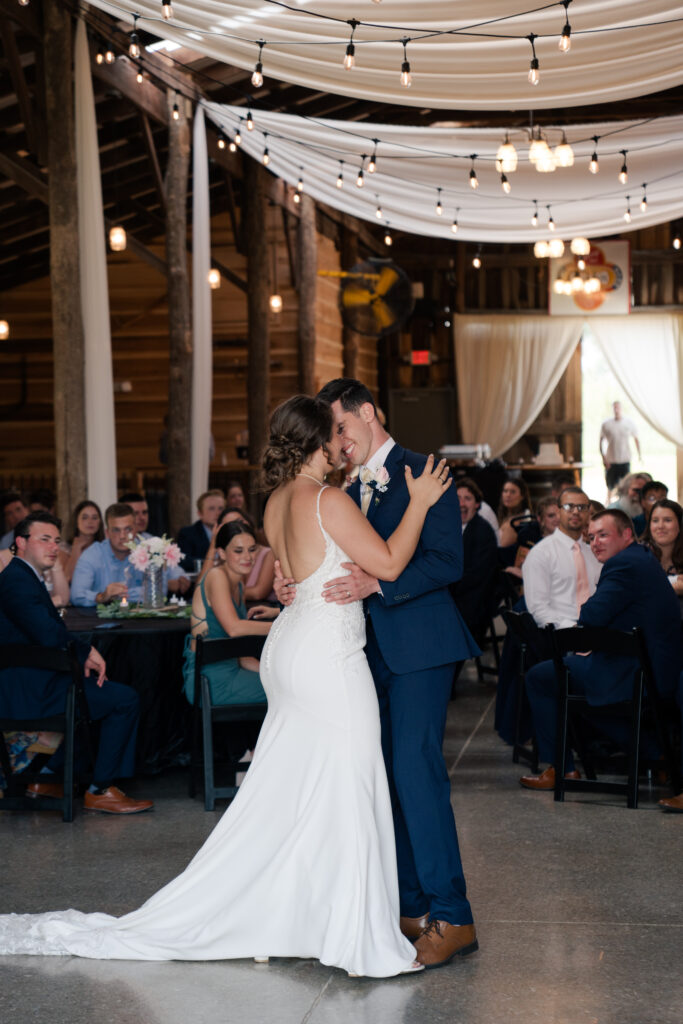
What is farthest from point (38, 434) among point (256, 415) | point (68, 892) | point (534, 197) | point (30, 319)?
point (68, 892)

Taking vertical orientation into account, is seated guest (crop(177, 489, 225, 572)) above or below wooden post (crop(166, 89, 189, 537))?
below

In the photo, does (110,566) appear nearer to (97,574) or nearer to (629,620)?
(97,574)

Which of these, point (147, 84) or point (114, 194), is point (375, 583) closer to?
point (147, 84)

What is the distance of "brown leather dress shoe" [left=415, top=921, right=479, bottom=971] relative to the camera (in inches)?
127

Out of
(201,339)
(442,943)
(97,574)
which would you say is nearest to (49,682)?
(97,574)

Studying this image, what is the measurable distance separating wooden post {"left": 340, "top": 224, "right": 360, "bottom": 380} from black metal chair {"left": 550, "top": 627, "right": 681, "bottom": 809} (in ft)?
37.8

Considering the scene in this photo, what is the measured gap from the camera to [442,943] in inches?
127

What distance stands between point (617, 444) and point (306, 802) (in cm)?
1441

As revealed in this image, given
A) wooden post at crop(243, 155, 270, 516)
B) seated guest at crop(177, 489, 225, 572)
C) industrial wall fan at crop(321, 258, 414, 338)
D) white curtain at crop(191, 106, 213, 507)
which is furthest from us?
industrial wall fan at crop(321, 258, 414, 338)

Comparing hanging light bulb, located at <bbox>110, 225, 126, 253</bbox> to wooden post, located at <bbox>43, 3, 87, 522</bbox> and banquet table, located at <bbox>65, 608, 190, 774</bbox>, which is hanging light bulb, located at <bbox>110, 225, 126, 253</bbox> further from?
banquet table, located at <bbox>65, 608, 190, 774</bbox>

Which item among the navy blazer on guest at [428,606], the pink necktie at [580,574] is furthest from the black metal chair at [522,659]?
the navy blazer on guest at [428,606]

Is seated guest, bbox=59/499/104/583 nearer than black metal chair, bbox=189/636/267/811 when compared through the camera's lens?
No

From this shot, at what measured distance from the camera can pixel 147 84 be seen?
10.4 m

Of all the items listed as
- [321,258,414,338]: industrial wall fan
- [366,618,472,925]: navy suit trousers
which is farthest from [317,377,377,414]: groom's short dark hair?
[321,258,414,338]: industrial wall fan
